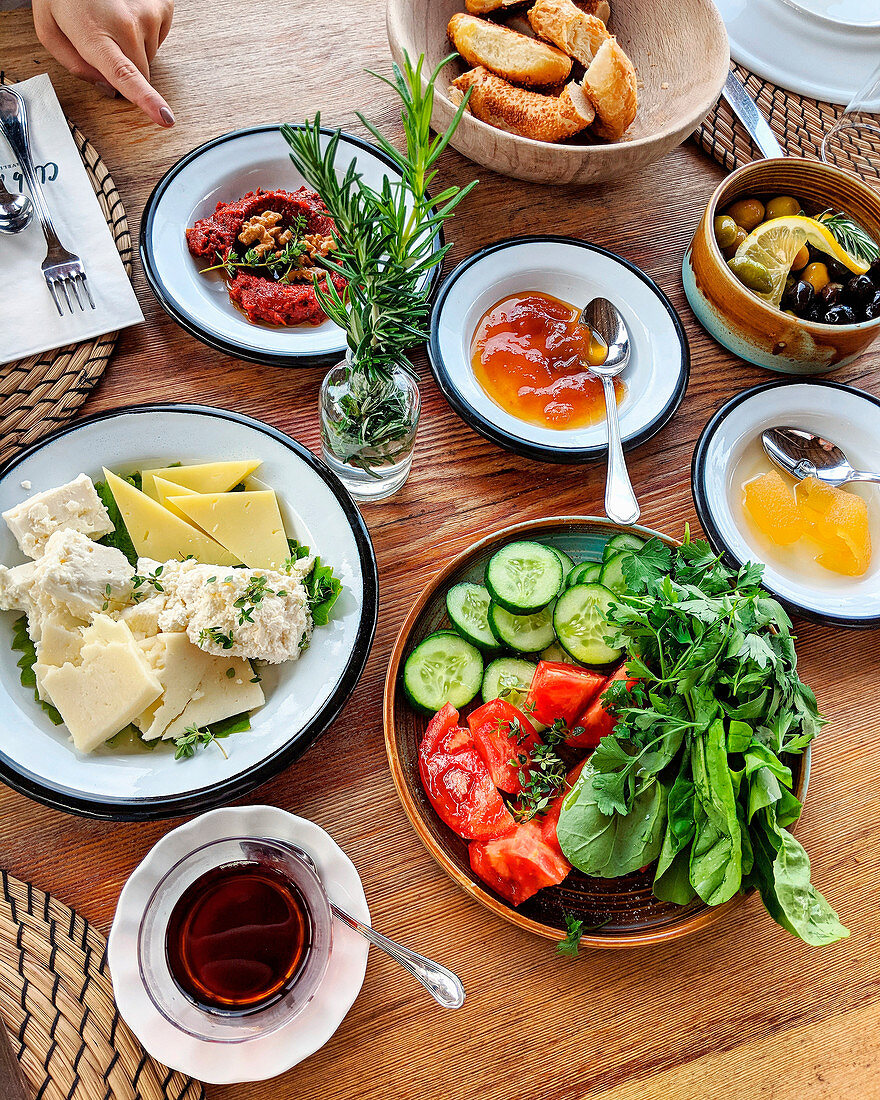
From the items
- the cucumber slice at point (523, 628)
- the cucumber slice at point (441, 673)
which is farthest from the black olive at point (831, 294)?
the cucumber slice at point (441, 673)

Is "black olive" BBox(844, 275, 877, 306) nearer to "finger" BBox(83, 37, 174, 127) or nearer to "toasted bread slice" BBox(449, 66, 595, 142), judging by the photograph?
"toasted bread slice" BBox(449, 66, 595, 142)

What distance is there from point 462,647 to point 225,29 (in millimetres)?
1674

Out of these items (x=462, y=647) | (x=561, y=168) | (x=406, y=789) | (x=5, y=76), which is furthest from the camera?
(x=5, y=76)

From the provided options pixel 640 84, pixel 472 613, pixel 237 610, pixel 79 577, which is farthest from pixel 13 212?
pixel 640 84

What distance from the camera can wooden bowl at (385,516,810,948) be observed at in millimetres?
1244

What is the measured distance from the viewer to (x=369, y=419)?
54.7 inches

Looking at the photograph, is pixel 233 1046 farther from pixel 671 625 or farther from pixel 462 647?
pixel 671 625

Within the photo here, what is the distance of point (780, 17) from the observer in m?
2.04

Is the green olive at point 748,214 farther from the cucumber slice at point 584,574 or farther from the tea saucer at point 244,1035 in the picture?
the tea saucer at point 244,1035

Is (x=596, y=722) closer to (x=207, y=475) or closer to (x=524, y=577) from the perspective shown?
(x=524, y=577)

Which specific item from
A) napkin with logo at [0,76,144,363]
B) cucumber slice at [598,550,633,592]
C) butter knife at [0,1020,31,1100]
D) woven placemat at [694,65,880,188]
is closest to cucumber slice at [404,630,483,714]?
cucumber slice at [598,550,633,592]

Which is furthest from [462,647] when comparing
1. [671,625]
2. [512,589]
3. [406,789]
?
[671,625]

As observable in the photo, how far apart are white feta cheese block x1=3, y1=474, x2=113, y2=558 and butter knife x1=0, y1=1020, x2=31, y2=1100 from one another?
2.40 feet

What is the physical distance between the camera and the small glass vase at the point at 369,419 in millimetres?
1379
